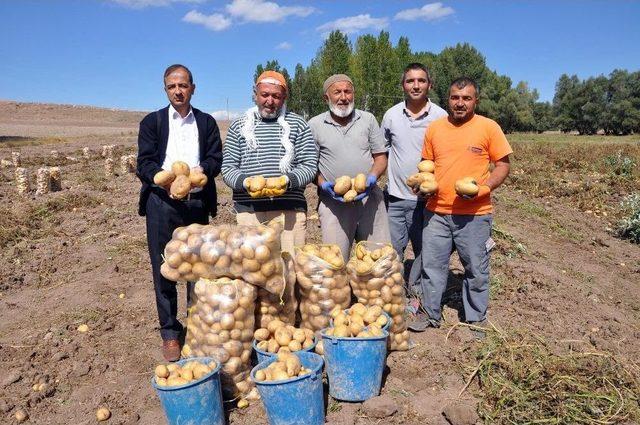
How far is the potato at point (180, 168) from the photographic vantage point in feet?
11.4

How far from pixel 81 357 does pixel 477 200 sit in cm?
346

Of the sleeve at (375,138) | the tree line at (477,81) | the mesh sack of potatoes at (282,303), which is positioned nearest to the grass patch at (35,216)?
the mesh sack of potatoes at (282,303)

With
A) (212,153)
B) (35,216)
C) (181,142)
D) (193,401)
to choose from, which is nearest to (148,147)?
(181,142)

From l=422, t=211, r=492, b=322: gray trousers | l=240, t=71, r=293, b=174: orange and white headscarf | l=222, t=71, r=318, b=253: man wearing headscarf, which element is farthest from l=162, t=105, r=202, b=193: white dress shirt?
l=422, t=211, r=492, b=322: gray trousers

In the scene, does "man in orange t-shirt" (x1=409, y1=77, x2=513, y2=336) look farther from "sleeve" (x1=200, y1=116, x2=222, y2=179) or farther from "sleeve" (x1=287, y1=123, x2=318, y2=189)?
"sleeve" (x1=200, y1=116, x2=222, y2=179)

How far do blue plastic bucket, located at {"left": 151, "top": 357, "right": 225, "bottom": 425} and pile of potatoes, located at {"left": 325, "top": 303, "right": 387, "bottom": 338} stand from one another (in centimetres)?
80

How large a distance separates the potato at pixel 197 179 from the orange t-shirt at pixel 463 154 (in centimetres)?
180

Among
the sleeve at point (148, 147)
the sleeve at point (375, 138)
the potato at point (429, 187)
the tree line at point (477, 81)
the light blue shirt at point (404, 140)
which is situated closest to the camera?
the sleeve at point (148, 147)

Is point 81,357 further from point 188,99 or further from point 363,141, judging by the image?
point 363,141

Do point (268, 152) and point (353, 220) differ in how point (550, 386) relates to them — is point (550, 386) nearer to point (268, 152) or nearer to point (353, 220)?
point (353, 220)

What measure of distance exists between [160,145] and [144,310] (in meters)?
2.04

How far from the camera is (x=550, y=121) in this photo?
65062mm

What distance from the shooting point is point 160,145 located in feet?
12.1

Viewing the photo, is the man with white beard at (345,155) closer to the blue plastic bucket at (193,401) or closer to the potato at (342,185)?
the potato at (342,185)
